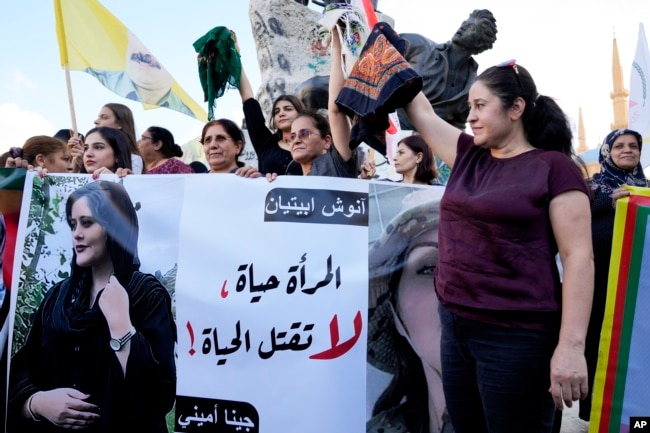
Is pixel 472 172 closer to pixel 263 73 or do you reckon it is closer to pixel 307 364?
pixel 307 364

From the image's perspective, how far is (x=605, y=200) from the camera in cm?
330

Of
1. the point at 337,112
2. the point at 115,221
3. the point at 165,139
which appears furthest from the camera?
the point at 165,139

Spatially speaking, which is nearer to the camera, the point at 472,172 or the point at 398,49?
the point at 472,172

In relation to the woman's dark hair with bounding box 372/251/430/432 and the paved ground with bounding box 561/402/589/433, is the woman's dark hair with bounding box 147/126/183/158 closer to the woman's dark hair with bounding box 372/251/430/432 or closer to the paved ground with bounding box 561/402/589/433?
the woman's dark hair with bounding box 372/251/430/432

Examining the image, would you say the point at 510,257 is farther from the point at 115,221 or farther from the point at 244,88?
the point at 244,88

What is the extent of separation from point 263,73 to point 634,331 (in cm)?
695

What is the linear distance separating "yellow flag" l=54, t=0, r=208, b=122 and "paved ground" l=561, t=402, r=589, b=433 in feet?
13.8

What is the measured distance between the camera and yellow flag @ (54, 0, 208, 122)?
4.97 m

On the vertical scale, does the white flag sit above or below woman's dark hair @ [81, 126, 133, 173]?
above

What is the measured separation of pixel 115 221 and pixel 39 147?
A: 1.11m

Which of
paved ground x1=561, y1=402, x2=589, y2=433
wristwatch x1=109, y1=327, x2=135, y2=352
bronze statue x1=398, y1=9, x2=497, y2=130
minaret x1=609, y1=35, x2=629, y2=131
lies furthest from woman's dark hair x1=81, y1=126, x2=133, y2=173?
minaret x1=609, y1=35, x2=629, y2=131

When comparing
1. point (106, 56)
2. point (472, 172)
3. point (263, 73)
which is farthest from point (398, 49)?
point (263, 73)

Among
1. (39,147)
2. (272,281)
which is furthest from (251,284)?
(39,147)

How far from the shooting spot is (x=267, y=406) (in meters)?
2.54
